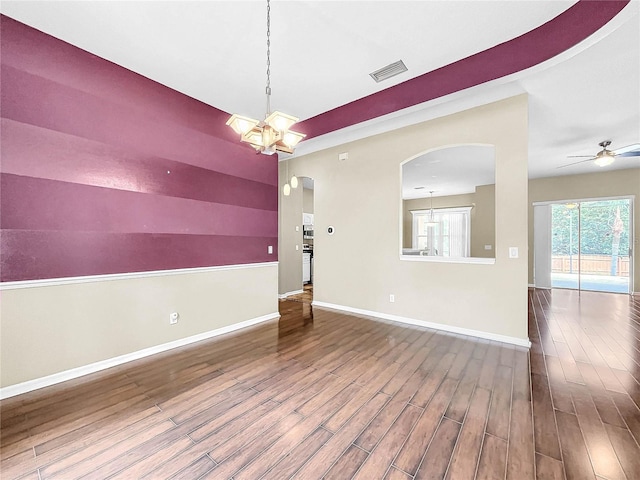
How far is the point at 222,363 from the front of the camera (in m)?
2.85

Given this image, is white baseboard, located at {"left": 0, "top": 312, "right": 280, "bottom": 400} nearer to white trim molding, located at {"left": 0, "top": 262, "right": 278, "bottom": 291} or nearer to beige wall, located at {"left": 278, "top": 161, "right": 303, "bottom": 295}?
white trim molding, located at {"left": 0, "top": 262, "right": 278, "bottom": 291}

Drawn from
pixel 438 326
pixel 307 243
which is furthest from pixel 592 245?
pixel 307 243

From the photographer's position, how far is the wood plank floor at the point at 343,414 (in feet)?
5.12

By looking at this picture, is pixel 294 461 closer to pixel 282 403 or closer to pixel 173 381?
pixel 282 403

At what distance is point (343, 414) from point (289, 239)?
431cm

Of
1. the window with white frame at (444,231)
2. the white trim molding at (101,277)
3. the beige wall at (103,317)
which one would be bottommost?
the beige wall at (103,317)

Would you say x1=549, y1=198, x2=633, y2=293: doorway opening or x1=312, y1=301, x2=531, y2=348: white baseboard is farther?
x1=549, y1=198, x2=633, y2=293: doorway opening

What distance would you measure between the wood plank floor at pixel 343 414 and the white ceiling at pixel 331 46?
9.71 feet

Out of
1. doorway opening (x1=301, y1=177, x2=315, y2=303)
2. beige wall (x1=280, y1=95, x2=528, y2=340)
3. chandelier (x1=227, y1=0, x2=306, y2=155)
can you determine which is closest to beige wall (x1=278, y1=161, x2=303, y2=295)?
beige wall (x1=280, y1=95, x2=528, y2=340)

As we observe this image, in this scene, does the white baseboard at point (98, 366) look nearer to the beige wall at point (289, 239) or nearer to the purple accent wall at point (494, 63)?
the beige wall at point (289, 239)

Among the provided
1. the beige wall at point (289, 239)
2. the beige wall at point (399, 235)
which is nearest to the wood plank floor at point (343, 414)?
the beige wall at point (399, 235)

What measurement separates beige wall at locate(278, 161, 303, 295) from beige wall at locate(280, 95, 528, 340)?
0.27m

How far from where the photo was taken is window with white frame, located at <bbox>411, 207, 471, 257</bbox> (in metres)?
9.73

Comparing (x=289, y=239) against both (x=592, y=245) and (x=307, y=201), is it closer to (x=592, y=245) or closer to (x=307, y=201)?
(x=307, y=201)
